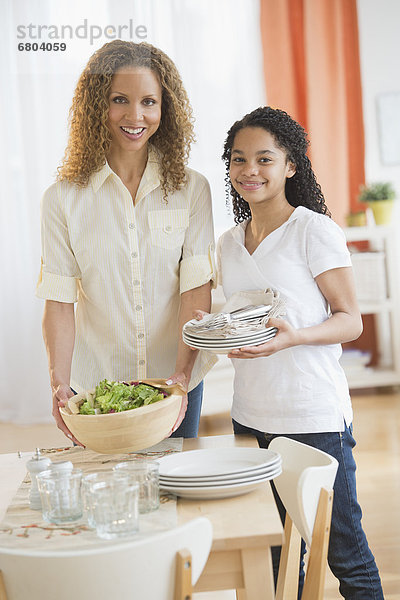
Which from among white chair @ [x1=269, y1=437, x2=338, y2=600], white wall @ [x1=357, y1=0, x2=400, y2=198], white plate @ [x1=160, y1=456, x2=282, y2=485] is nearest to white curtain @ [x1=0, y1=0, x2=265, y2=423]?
white wall @ [x1=357, y1=0, x2=400, y2=198]

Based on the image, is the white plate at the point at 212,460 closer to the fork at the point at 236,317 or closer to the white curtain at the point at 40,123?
the fork at the point at 236,317

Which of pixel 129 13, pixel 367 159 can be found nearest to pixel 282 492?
pixel 129 13

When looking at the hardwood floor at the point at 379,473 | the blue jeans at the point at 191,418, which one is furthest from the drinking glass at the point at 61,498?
the hardwood floor at the point at 379,473

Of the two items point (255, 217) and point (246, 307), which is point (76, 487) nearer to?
point (246, 307)

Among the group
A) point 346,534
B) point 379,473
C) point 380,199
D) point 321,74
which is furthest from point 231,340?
point 321,74

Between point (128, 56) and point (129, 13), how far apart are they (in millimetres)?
2191

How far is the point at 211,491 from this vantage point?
3.97 feet

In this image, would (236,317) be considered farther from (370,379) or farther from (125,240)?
(370,379)

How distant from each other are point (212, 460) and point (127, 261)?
67cm

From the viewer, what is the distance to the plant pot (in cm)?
466

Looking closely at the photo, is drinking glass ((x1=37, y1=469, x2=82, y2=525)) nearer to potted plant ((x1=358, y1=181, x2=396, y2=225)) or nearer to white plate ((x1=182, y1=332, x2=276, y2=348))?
white plate ((x1=182, y1=332, x2=276, y2=348))

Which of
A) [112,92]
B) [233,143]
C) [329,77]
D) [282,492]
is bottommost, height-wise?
[282,492]

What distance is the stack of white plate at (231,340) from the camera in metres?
1.49

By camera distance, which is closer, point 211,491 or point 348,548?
point 211,491
